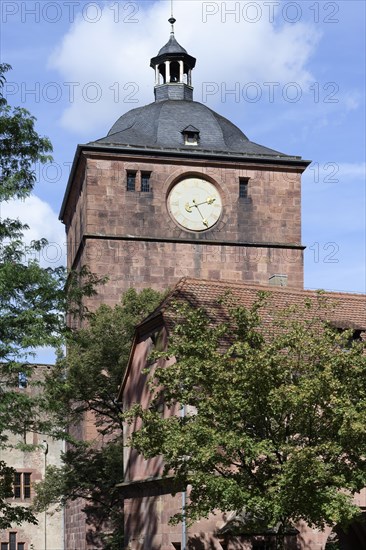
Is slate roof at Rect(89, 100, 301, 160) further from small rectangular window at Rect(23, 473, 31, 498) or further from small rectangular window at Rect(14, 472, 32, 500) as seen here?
small rectangular window at Rect(23, 473, 31, 498)

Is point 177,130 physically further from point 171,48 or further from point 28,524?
point 28,524

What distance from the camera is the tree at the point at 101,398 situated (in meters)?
40.0

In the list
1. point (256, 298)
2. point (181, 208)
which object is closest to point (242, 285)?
point (256, 298)

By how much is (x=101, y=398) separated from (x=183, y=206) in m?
12.4

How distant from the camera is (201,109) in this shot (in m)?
54.8

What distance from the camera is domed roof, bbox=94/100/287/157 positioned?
170ft

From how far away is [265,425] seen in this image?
25953mm

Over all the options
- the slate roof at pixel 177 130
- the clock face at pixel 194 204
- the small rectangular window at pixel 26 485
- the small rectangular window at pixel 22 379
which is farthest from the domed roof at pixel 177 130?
the small rectangular window at pixel 22 379

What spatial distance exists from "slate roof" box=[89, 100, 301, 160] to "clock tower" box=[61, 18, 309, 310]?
5cm

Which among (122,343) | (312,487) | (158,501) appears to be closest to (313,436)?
(312,487)

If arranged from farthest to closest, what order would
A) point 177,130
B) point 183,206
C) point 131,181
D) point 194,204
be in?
point 177,130, point 194,204, point 183,206, point 131,181

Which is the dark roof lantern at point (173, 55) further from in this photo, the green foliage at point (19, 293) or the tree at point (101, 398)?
the green foliage at point (19, 293)

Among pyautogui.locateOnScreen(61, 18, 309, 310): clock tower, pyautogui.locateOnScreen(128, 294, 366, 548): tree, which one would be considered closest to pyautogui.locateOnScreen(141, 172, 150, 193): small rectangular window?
pyautogui.locateOnScreen(61, 18, 309, 310): clock tower

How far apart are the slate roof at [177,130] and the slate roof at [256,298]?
1673 centimetres
